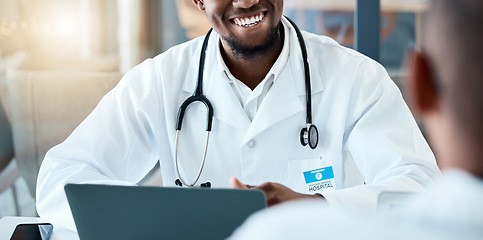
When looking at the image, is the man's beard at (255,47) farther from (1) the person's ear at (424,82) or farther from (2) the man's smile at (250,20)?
(1) the person's ear at (424,82)

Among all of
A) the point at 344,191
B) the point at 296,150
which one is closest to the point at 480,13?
the point at 344,191

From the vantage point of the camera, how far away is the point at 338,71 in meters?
1.35

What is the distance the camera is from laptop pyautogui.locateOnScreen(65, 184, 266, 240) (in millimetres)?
763

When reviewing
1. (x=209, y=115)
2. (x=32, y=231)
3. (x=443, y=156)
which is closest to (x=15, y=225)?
(x=32, y=231)

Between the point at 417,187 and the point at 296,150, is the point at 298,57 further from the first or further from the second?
the point at 417,187

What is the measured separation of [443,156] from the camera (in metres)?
0.49

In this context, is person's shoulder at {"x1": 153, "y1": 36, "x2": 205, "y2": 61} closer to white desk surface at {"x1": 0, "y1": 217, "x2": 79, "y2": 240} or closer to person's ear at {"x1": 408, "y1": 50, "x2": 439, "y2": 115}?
white desk surface at {"x1": 0, "y1": 217, "x2": 79, "y2": 240}

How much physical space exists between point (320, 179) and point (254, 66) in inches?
11.9

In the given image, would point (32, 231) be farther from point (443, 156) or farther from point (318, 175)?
point (443, 156)

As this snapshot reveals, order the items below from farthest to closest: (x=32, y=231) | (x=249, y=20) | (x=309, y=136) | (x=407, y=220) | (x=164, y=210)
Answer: (x=249, y=20) → (x=309, y=136) → (x=32, y=231) → (x=164, y=210) → (x=407, y=220)

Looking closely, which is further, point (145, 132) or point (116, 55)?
point (116, 55)

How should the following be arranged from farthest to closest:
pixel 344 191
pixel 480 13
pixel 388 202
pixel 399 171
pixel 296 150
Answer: pixel 296 150 < pixel 399 171 < pixel 344 191 < pixel 388 202 < pixel 480 13

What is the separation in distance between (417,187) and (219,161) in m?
0.43

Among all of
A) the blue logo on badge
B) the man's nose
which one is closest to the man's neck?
the man's nose
